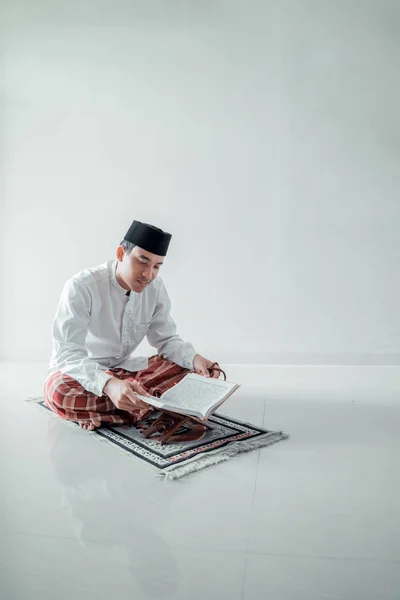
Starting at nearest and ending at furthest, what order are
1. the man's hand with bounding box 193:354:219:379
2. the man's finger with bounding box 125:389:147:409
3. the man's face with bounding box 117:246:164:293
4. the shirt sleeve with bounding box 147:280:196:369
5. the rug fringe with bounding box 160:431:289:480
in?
the rug fringe with bounding box 160:431:289:480
the man's finger with bounding box 125:389:147:409
the man's face with bounding box 117:246:164:293
the man's hand with bounding box 193:354:219:379
the shirt sleeve with bounding box 147:280:196:369

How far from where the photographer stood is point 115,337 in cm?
259

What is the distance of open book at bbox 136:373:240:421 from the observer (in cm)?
199

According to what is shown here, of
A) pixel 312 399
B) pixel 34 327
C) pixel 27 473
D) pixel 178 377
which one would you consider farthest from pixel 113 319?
pixel 34 327

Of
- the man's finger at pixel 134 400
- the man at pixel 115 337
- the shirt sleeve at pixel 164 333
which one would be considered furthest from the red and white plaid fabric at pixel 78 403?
the man's finger at pixel 134 400

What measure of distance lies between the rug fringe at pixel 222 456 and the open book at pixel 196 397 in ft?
0.50

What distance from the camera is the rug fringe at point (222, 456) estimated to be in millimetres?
1904

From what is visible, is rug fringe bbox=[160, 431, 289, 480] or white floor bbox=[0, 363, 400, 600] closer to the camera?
white floor bbox=[0, 363, 400, 600]

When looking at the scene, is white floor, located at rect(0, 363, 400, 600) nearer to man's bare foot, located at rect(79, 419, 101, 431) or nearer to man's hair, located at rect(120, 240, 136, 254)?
man's bare foot, located at rect(79, 419, 101, 431)

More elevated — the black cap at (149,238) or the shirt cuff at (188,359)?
the black cap at (149,238)

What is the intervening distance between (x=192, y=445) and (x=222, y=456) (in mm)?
149

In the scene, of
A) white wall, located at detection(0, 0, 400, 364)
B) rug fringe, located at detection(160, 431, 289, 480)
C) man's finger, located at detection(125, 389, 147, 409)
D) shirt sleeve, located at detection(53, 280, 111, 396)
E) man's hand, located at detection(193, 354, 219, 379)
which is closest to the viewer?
rug fringe, located at detection(160, 431, 289, 480)

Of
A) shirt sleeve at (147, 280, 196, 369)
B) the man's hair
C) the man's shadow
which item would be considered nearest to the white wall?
shirt sleeve at (147, 280, 196, 369)

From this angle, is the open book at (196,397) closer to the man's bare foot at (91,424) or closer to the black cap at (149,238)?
the man's bare foot at (91,424)

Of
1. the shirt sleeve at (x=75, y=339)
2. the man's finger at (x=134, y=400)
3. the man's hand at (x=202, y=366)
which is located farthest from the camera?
the man's hand at (x=202, y=366)
